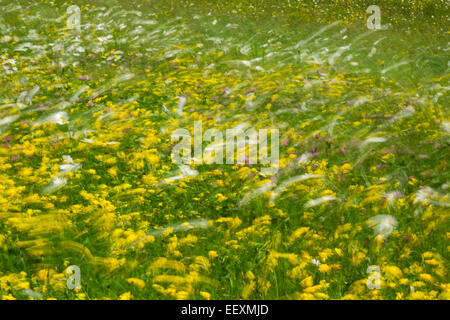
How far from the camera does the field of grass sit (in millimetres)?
3146

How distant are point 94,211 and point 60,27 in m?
8.74

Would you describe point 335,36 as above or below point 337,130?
above

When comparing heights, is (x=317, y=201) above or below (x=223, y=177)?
below

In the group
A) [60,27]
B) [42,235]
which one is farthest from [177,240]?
[60,27]

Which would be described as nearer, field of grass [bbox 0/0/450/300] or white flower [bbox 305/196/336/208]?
field of grass [bbox 0/0/450/300]

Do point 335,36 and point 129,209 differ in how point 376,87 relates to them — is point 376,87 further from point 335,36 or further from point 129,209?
point 129,209

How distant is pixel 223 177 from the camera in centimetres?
461

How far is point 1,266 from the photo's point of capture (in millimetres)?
3350

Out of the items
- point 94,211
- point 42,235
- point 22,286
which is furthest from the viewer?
point 94,211

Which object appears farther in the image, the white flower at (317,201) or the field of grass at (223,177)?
the white flower at (317,201)

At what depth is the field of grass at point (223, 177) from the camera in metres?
3.15

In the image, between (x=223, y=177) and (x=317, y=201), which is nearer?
(x=317, y=201)
